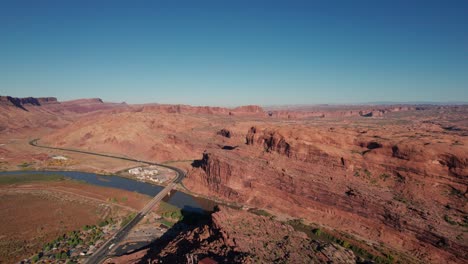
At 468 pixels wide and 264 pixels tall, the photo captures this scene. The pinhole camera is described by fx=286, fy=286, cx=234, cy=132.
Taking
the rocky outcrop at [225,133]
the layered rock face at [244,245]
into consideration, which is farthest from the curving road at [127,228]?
the rocky outcrop at [225,133]

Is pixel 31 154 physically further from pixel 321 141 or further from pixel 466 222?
pixel 466 222

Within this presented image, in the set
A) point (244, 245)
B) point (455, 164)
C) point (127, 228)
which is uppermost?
point (455, 164)

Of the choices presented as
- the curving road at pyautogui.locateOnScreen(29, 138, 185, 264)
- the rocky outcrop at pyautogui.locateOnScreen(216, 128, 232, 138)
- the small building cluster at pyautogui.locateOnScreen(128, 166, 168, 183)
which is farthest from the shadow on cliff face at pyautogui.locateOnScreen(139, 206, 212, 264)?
the rocky outcrop at pyautogui.locateOnScreen(216, 128, 232, 138)

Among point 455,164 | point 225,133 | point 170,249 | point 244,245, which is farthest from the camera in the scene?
point 225,133

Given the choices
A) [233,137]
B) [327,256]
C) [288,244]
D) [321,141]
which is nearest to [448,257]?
[327,256]

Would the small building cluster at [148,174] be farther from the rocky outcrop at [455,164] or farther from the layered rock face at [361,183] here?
the rocky outcrop at [455,164]

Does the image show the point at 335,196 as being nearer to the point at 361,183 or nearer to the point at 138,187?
the point at 361,183

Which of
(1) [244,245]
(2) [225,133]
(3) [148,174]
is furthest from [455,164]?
(2) [225,133]
